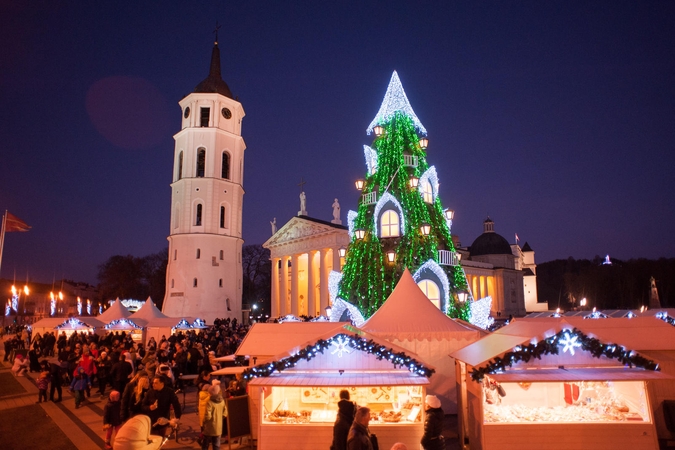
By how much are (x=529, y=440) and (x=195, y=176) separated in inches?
1739

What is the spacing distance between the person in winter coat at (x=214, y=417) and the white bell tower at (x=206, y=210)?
128 ft

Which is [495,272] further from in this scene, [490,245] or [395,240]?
[395,240]

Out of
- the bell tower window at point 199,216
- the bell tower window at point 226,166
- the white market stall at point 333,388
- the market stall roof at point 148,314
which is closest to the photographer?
the white market stall at point 333,388

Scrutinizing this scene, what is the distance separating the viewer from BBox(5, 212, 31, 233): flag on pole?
22247 mm

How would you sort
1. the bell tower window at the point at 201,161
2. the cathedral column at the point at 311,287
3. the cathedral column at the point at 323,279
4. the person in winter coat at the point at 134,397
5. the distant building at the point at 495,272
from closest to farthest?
the person in winter coat at the point at 134,397 → the bell tower window at the point at 201,161 → the cathedral column at the point at 323,279 → the cathedral column at the point at 311,287 → the distant building at the point at 495,272

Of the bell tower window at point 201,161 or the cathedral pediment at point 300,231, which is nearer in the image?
the bell tower window at point 201,161

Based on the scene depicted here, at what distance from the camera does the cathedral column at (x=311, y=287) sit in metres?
51.6

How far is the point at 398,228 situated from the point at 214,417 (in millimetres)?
15721

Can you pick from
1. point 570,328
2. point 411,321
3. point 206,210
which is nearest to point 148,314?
point 206,210

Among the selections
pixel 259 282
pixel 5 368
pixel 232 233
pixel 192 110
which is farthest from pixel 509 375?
pixel 259 282

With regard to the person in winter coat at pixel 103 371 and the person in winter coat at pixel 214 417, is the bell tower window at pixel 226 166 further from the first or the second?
the person in winter coat at pixel 214 417

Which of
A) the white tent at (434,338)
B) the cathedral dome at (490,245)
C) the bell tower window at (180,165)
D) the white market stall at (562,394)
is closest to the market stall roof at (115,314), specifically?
the bell tower window at (180,165)

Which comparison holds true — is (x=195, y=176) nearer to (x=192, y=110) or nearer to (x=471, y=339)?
(x=192, y=110)

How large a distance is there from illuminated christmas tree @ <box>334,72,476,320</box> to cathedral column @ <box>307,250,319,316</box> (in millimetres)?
28329
